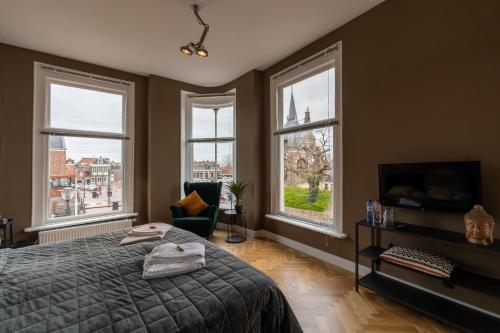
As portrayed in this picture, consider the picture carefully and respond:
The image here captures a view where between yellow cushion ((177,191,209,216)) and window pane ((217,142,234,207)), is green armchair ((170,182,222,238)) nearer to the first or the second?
yellow cushion ((177,191,209,216))

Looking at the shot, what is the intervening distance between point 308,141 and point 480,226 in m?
2.08

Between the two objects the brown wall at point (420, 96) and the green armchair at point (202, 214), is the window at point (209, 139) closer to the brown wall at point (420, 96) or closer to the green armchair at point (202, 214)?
the green armchair at point (202, 214)

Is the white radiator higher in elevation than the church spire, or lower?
lower

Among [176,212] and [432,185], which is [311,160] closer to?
[432,185]

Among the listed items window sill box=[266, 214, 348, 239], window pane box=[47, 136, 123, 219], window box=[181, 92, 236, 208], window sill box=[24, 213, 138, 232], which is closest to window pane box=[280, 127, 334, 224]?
window sill box=[266, 214, 348, 239]

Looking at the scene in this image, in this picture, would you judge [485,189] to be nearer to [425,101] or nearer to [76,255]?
[425,101]

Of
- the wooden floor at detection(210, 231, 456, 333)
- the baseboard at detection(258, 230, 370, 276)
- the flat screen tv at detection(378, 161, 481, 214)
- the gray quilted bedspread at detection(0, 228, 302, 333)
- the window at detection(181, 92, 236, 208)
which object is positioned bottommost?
the wooden floor at detection(210, 231, 456, 333)

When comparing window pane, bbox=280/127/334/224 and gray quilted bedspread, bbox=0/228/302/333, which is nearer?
gray quilted bedspread, bbox=0/228/302/333

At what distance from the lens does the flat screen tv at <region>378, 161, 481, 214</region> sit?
68.8 inches

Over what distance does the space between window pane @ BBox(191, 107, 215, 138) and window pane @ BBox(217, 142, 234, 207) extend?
0.36 m

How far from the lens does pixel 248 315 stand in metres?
1.14

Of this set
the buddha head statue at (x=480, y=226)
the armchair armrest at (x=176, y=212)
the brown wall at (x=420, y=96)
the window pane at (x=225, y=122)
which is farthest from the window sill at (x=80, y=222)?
the buddha head statue at (x=480, y=226)

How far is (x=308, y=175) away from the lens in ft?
11.0

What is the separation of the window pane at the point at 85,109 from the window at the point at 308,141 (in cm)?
280
